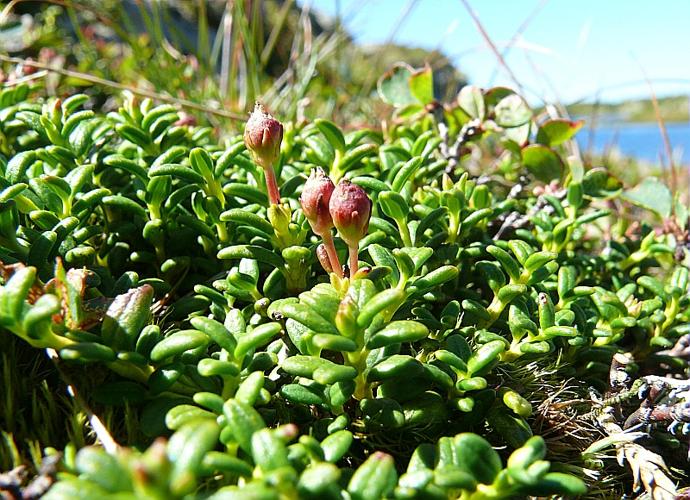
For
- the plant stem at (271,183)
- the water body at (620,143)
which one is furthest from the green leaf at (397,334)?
the water body at (620,143)

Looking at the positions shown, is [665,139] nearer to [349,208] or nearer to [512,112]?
[512,112]

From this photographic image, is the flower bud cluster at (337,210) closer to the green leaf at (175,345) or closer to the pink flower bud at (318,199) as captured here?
the pink flower bud at (318,199)

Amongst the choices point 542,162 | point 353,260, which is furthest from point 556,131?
point 353,260

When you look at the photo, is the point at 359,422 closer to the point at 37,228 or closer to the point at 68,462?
the point at 68,462

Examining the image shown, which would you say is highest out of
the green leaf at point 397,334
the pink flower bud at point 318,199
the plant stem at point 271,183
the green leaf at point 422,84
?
the green leaf at point 422,84

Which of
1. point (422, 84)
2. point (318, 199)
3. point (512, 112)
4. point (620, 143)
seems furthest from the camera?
point (620, 143)

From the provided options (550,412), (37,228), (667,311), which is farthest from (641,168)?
(37,228)

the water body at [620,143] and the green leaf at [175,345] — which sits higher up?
the green leaf at [175,345]

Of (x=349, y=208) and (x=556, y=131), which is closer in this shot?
(x=349, y=208)
